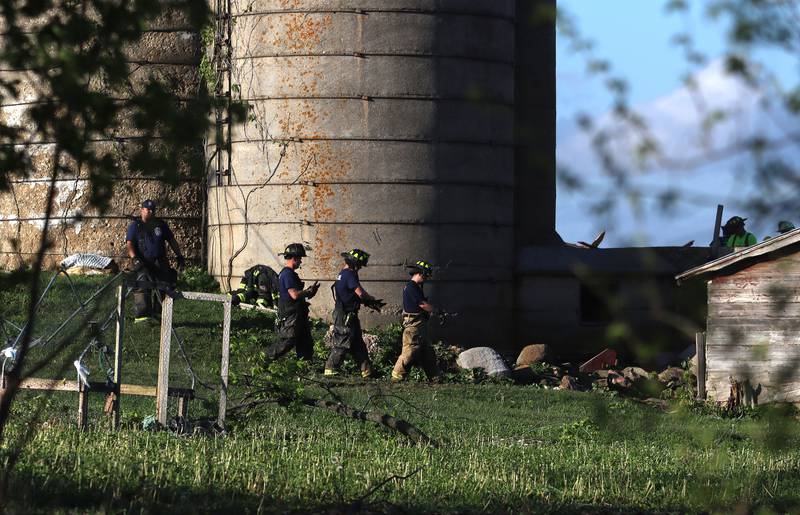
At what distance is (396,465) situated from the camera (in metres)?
9.88

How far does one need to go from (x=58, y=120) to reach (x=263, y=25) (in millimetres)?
19459

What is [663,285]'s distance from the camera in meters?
24.8

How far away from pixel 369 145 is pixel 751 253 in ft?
25.2

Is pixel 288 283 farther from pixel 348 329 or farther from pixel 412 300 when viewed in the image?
pixel 412 300

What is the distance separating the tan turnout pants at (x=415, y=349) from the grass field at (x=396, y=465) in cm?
381

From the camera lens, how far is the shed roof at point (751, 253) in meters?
18.5

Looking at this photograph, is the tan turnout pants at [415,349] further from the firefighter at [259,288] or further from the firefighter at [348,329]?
the firefighter at [259,288]

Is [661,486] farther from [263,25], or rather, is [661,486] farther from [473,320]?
[263,25]

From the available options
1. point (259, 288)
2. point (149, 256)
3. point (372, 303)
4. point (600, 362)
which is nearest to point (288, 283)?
point (372, 303)

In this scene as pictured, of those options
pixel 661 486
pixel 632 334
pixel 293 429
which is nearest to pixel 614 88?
pixel 632 334

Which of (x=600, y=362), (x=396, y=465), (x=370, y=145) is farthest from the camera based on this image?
(x=370, y=145)

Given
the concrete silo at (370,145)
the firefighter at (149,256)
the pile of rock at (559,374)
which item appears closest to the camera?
the pile of rock at (559,374)

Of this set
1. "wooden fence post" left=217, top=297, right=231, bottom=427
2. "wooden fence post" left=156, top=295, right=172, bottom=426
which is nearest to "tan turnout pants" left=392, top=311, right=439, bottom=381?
"wooden fence post" left=217, top=297, right=231, bottom=427

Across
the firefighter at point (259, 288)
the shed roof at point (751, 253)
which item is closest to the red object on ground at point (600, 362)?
the shed roof at point (751, 253)
